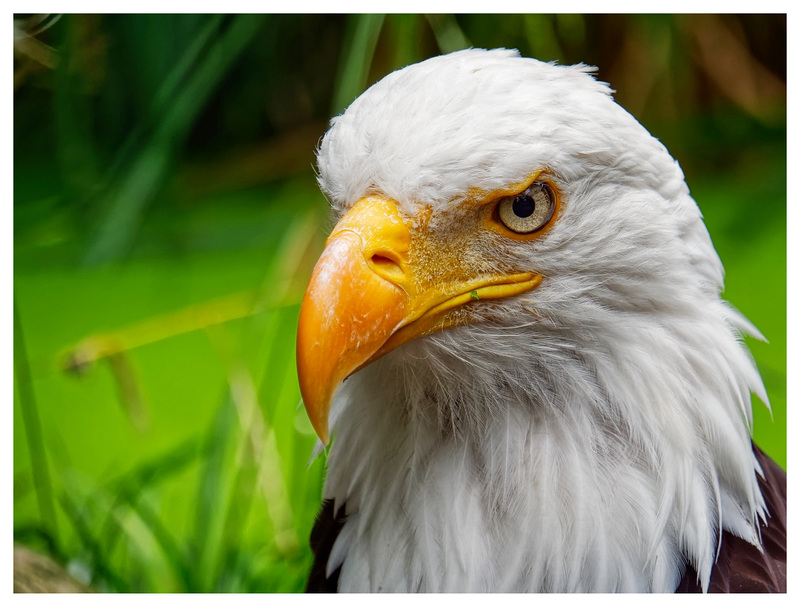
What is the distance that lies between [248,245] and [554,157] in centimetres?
128

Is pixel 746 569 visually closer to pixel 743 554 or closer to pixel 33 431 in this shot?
pixel 743 554

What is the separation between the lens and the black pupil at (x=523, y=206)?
944 millimetres

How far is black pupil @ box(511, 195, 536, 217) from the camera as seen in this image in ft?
3.10

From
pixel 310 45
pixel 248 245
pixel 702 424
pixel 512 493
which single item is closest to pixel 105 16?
pixel 310 45

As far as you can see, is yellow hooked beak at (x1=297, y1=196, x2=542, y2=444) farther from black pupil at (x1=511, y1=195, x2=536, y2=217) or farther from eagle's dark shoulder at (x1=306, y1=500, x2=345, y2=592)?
eagle's dark shoulder at (x1=306, y1=500, x2=345, y2=592)

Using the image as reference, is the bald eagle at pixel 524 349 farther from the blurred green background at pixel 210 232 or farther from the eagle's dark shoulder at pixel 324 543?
the blurred green background at pixel 210 232

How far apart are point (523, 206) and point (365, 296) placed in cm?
21

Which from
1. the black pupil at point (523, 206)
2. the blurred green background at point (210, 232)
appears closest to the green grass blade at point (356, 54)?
the blurred green background at point (210, 232)

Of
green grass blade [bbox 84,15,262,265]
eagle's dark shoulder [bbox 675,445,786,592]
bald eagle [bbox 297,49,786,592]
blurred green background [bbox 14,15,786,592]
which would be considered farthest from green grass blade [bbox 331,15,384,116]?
eagle's dark shoulder [bbox 675,445,786,592]

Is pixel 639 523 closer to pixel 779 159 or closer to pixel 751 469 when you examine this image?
pixel 751 469

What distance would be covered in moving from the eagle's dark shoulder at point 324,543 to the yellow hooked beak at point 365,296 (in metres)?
0.37

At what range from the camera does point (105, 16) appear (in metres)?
1.54

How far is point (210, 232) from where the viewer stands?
202 centimetres

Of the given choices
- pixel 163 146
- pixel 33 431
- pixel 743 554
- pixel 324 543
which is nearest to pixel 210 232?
pixel 163 146
